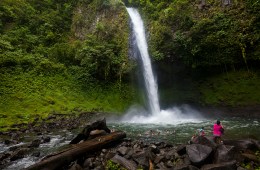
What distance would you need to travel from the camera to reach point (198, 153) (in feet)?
27.7

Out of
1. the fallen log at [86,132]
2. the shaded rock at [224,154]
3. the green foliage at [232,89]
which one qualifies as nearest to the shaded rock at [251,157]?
the shaded rock at [224,154]

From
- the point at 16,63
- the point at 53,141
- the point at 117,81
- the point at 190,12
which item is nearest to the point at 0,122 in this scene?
the point at 53,141

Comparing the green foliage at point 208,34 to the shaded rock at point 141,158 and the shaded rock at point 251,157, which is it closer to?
the shaded rock at point 251,157

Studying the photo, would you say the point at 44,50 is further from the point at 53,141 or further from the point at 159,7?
the point at 53,141

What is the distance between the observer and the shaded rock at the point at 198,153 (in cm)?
815

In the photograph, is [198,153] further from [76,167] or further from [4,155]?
[4,155]

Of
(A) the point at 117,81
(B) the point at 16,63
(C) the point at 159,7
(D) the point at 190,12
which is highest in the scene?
(C) the point at 159,7

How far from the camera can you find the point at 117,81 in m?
28.5

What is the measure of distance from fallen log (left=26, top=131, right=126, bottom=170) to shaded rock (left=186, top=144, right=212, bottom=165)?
4200 millimetres

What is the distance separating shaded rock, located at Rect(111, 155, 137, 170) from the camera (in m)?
8.76

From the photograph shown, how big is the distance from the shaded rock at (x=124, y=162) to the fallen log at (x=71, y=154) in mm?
1641

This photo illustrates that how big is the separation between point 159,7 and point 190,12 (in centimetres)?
526

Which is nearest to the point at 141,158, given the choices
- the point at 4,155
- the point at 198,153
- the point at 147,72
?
the point at 198,153

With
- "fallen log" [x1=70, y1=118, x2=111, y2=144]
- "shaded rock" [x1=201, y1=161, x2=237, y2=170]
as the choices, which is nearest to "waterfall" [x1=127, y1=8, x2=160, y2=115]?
"fallen log" [x1=70, y1=118, x2=111, y2=144]
